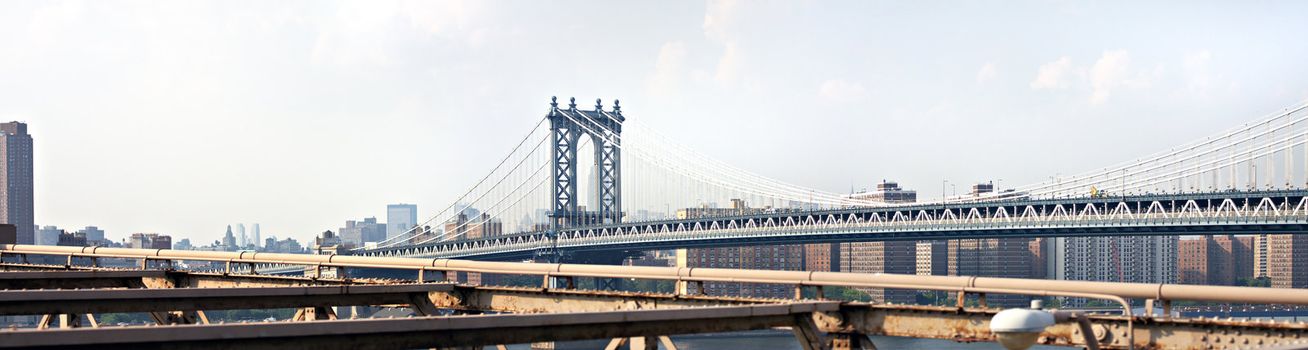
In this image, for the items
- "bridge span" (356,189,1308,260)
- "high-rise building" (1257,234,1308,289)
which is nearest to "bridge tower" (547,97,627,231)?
"bridge span" (356,189,1308,260)

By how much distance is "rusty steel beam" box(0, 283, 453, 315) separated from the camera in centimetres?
1681

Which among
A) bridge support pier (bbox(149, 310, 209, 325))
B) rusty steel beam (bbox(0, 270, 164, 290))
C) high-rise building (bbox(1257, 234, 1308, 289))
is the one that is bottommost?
high-rise building (bbox(1257, 234, 1308, 289))

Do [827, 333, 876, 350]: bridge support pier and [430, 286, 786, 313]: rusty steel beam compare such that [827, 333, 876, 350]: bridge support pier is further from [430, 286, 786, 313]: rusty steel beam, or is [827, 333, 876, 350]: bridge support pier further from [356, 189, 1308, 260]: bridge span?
[356, 189, 1308, 260]: bridge span

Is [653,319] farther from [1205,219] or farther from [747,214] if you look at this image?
[747,214]

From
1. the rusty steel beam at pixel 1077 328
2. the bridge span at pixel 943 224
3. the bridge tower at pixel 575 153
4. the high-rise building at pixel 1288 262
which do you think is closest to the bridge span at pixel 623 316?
the rusty steel beam at pixel 1077 328

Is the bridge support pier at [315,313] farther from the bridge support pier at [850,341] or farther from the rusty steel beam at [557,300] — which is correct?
the bridge support pier at [850,341]

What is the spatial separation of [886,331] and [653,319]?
7.39ft

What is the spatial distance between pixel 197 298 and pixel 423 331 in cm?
574

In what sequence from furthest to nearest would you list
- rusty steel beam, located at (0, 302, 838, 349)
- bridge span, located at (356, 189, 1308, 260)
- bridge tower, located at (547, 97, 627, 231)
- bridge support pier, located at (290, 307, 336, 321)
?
bridge tower, located at (547, 97, 627, 231), bridge span, located at (356, 189, 1308, 260), bridge support pier, located at (290, 307, 336, 321), rusty steel beam, located at (0, 302, 838, 349)

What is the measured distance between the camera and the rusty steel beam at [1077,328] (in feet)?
42.4

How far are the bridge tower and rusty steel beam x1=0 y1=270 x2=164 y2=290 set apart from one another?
4431 inches

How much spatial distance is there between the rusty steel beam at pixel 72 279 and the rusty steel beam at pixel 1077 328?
1297cm

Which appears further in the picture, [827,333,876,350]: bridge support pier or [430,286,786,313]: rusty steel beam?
[430,286,786,313]: rusty steel beam

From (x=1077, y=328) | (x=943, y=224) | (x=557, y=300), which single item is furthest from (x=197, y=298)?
(x=943, y=224)
